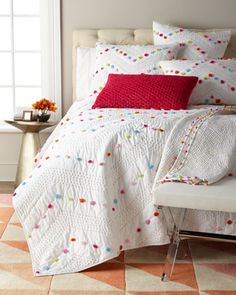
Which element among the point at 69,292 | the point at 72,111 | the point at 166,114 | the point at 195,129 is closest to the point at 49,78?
the point at 72,111

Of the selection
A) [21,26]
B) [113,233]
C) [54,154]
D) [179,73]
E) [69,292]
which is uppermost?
[21,26]

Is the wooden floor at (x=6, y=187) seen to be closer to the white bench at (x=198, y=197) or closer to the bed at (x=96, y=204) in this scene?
the bed at (x=96, y=204)

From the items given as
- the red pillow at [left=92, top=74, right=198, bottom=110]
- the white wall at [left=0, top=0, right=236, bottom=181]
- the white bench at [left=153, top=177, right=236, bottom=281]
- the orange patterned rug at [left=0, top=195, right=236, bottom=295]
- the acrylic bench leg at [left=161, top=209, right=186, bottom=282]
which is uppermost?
the white wall at [left=0, top=0, right=236, bottom=181]

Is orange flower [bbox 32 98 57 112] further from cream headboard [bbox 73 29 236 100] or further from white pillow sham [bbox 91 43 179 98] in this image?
cream headboard [bbox 73 29 236 100]

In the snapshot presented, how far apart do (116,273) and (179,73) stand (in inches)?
70.0

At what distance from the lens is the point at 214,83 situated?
4285 millimetres

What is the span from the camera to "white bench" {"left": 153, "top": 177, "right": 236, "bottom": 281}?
9.25 feet

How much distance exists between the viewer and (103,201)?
10.1ft

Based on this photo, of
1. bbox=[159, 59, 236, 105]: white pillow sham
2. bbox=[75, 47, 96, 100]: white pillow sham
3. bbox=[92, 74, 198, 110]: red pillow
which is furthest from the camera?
bbox=[75, 47, 96, 100]: white pillow sham

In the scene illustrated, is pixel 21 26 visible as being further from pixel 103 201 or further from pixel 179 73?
pixel 103 201

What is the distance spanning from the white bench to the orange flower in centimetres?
204

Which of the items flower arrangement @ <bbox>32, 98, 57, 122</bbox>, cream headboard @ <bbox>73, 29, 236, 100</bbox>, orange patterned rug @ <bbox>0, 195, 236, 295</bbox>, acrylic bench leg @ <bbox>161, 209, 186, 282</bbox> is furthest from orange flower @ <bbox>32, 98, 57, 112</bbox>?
acrylic bench leg @ <bbox>161, 209, 186, 282</bbox>

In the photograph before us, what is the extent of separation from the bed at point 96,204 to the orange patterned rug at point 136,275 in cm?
10

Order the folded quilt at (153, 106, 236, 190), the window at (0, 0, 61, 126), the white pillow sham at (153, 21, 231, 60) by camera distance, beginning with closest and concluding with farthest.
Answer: the folded quilt at (153, 106, 236, 190) < the white pillow sham at (153, 21, 231, 60) < the window at (0, 0, 61, 126)
